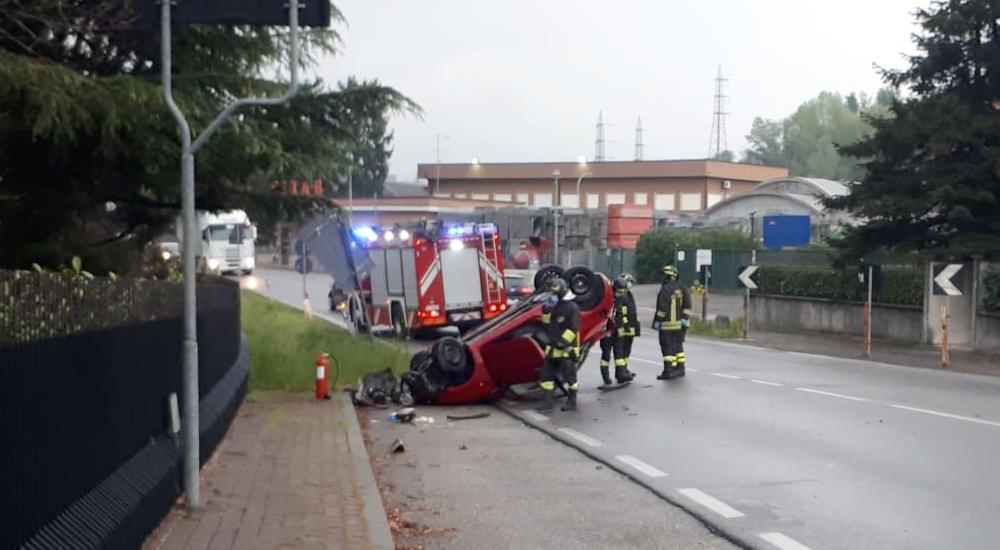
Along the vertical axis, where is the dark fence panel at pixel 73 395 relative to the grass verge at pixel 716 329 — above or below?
above

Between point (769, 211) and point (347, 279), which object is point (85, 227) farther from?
point (769, 211)

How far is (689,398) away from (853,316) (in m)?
16.1

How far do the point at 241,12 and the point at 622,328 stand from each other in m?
10.9

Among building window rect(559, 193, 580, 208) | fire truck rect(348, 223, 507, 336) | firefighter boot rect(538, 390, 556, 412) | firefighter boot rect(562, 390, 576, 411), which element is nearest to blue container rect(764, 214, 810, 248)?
fire truck rect(348, 223, 507, 336)

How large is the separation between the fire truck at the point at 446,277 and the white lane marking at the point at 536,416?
14.0 meters

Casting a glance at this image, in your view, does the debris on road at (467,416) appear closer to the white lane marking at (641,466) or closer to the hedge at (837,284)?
the white lane marking at (641,466)

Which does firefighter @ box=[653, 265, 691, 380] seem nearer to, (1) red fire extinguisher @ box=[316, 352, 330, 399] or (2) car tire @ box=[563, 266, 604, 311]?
(2) car tire @ box=[563, 266, 604, 311]

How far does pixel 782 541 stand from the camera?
816 cm

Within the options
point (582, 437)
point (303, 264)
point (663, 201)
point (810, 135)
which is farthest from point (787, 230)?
point (810, 135)

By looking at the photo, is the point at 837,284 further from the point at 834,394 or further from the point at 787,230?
the point at 834,394

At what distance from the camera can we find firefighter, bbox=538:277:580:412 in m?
16.3

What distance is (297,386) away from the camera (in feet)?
59.9

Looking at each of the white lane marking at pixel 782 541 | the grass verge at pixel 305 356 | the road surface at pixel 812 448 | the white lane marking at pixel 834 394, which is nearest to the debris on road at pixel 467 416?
the road surface at pixel 812 448

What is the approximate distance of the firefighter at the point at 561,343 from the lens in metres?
16.3
